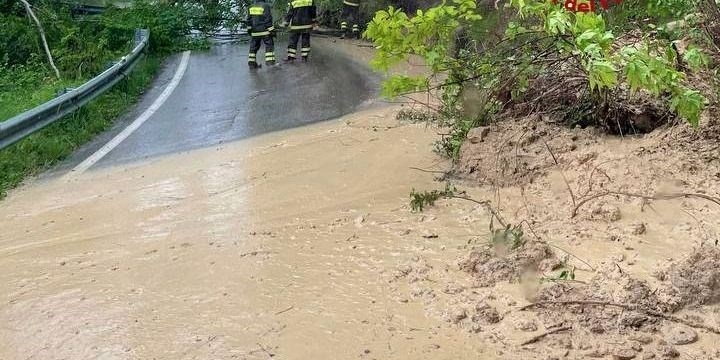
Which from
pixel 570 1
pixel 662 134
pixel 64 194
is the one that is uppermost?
pixel 570 1

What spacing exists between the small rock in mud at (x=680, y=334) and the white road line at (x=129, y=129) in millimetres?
5962

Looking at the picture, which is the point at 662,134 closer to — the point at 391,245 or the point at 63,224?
the point at 391,245

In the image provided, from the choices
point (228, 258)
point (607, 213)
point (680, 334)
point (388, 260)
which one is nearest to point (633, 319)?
point (680, 334)

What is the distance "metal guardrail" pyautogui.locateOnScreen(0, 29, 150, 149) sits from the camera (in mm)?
7590

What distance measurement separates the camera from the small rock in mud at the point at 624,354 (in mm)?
3031

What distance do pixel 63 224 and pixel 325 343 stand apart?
308 cm

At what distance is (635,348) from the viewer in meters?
3.08

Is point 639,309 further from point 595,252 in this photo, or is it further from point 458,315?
point 458,315

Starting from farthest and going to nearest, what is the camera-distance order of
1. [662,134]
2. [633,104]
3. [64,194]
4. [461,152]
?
[64,194]
[461,152]
[633,104]
[662,134]

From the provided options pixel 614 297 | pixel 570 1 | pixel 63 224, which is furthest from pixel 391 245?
pixel 63 224

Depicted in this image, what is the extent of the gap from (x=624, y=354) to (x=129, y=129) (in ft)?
24.4

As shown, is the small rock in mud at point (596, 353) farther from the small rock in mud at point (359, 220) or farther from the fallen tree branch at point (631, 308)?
the small rock in mud at point (359, 220)

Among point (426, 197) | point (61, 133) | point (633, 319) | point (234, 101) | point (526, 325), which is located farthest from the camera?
point (234, 101)

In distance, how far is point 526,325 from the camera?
3.36 m
